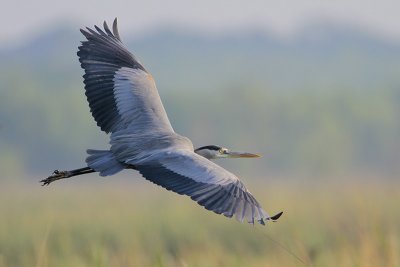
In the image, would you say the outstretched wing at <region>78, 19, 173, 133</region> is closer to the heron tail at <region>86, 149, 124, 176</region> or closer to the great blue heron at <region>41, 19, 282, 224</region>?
the great blue heron at <region>41, 19, 282, 224</region>

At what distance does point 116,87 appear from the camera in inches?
261

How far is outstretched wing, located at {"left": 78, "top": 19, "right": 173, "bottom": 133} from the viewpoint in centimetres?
636

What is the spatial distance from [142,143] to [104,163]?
26cm

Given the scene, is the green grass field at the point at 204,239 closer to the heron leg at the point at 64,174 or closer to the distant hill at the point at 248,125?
the heron leg at the point at 64,174

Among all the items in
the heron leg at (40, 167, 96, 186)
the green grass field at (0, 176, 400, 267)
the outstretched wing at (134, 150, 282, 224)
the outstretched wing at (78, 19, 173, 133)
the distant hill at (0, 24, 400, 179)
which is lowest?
the distant hill at (0, 24, 400, 179)

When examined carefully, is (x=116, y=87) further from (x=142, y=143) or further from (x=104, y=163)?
(x=104, y=163)

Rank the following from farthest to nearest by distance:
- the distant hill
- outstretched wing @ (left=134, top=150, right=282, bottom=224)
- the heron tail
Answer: the distant hill < the heron tail < outstretched wing @ (left=134, top=150, right=282, bottom=224)

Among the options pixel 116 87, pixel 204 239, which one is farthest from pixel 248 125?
pixel 116 87

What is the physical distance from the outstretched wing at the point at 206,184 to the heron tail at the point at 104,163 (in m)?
0.21

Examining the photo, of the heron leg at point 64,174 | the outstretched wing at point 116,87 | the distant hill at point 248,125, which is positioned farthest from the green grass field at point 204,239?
the distant hill at point 248,125

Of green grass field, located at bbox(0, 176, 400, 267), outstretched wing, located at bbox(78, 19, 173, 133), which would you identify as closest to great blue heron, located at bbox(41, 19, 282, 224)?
outstretched wing, located at bbox(78, 19, 173, 133)

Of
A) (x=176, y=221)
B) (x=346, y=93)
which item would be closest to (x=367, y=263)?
(x=176, y=221)

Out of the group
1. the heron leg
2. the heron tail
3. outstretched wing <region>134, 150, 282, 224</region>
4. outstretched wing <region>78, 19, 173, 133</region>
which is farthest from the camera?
outstretched wing <region>78, 19, 173, 133</region>

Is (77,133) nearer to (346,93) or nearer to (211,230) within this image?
(346,93)
